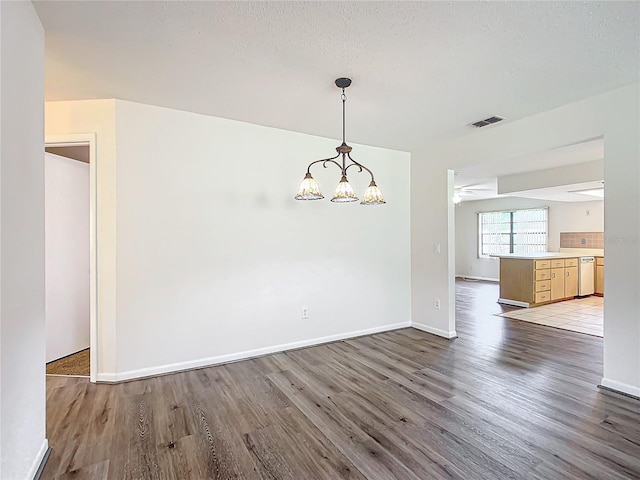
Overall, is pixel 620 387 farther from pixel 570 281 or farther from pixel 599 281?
pixel 599 281

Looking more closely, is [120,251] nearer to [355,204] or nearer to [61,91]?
[61,91]

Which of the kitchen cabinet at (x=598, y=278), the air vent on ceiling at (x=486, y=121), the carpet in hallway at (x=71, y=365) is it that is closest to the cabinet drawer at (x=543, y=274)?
the kitchen cabinet at (x=598, y=278)

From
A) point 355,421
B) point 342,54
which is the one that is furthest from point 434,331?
point 342,54

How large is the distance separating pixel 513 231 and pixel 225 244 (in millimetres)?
8763

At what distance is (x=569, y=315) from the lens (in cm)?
536

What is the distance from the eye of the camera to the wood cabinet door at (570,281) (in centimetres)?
661

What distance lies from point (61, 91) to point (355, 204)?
3026mm

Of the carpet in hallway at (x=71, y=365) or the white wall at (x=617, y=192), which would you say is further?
the carpet in hallway at (x=71, y=365)

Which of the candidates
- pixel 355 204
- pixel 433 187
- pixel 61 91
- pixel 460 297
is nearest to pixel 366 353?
pixel 355 204

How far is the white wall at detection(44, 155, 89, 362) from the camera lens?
3441mm

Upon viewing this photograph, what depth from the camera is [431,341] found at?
4.01 metres

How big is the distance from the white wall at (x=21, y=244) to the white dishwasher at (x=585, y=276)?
8572mm

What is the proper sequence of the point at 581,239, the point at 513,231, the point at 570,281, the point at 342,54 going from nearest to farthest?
the point at 342,54 < the point at 570,281 < the point at 581,239 < the point at 513,231

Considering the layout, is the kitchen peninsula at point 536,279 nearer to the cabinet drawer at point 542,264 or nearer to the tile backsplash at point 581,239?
the cabinet drawer at point 542,264
